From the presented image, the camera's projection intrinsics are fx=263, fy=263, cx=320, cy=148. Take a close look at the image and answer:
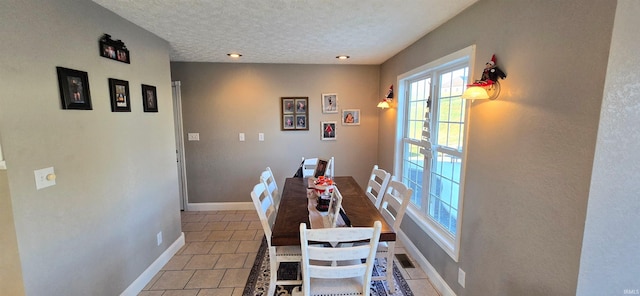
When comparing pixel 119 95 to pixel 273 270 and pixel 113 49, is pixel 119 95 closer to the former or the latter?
pixel 113 49

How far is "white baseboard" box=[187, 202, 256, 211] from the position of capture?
4074 millimetres

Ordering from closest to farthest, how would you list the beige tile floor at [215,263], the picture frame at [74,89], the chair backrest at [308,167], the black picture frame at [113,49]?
the picture frame at [74,89] → the black picture frame at [113,49] → the beige tile floor at [215,263] → the chair backrest at [308,167]

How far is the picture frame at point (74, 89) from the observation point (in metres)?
1.55

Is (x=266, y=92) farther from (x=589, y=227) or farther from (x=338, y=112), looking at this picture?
(x=589, y=227)

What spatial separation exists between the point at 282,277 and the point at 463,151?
188 centimetres

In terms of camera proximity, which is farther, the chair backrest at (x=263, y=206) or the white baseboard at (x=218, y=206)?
the white baseboard at (x=218, y=206)

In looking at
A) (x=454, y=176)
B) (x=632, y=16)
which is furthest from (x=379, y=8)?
(x=454, y=176)

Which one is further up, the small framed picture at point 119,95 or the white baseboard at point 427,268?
the small framed picture at point 119,95

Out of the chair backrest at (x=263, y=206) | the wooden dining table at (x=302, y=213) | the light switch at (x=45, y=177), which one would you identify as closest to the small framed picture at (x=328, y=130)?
the wooden dining table at (x=302, y=213)

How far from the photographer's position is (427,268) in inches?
96.0

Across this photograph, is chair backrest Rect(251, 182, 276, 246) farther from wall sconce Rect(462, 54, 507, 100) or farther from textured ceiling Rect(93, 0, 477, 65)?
wall sconce Rect(462, 54, 507, 100)

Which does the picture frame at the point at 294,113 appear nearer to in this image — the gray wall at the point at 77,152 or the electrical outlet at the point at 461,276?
the gray wall at the point at 77,152

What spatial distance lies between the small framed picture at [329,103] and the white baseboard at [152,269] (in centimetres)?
252

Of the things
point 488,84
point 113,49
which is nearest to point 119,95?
point 113,49
